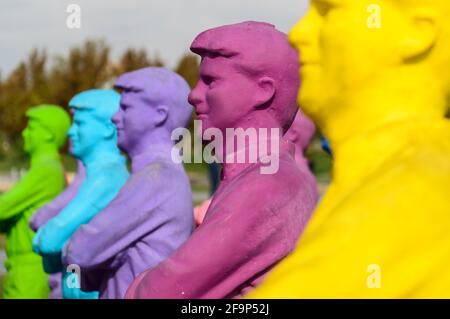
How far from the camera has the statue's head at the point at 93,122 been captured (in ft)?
27.3

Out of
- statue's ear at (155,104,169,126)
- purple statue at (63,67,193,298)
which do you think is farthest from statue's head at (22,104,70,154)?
statue's ear at (155,104,169,126)

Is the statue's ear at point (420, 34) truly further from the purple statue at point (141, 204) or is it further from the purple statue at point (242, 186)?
the purple statue at point (141, 204)

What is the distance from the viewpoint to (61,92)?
32.5 m

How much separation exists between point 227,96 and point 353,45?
1450mm

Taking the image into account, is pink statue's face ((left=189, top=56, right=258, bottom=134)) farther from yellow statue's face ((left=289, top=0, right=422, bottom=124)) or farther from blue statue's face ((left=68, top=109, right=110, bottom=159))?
blue statue's face ((left=68, top=109, right=110, bottom=159))

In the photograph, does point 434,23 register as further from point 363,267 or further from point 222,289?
point 222,289

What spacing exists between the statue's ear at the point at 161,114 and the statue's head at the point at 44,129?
3.57 meters

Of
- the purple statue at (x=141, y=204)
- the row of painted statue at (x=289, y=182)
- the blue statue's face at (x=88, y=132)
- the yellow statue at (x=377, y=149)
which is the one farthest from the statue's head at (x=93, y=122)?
the yellow statue at (x=377, y=149)

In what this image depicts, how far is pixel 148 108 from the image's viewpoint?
668 centimetres

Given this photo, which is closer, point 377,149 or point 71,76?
point 377,149

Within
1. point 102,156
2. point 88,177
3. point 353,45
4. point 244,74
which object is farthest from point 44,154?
point 353,45

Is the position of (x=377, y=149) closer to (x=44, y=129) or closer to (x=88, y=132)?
(x=88, y=132)

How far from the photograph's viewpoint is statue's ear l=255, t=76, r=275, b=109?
4801 millimetres

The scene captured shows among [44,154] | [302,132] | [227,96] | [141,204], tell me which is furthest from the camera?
[44,154]
